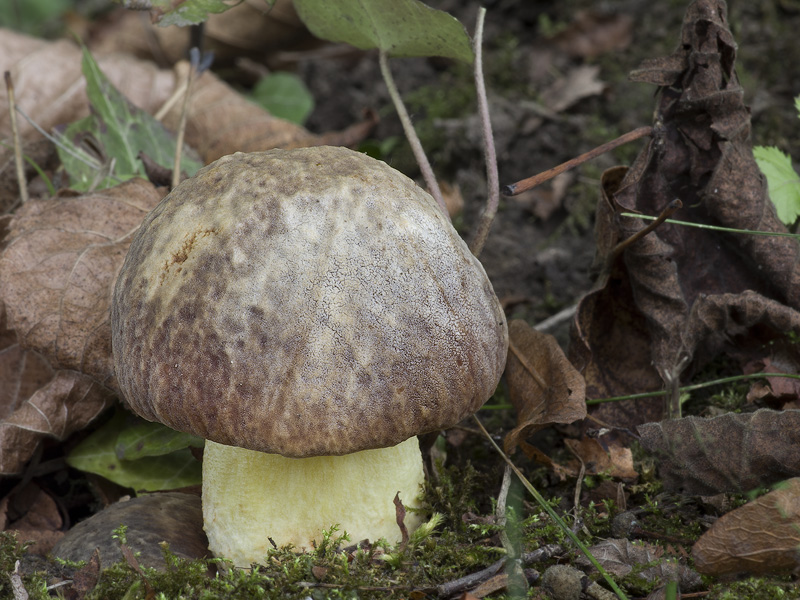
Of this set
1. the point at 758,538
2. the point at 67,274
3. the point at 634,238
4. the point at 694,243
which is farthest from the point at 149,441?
the point at 694,243

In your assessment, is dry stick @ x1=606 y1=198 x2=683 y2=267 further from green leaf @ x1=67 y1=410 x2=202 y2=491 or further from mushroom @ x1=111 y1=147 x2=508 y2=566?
green leaf @ x1=67 y1=410 x2=202 y2=491

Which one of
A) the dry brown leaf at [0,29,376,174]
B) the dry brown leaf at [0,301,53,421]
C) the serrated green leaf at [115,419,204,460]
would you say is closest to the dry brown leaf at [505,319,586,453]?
the serrated green leaf at [115,419,204,460]

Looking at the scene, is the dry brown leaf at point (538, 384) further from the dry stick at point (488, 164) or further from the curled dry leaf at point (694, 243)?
the dry stick at point (488, 164)

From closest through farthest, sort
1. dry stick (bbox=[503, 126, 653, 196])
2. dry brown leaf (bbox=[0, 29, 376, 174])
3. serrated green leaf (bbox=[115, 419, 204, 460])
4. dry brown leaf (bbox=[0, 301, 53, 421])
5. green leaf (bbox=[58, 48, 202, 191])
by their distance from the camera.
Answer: dry stick (bbox=[503, 126, 653, 196])
serrated green leaf (bbox=[115, 419, 204, 460])
dry brown leaf (bbox=[0, 301, 53, 421])
green leaf (bbox=[58, 48, 202, 191])
dry brown leaf (bbox=[0, 29, 376, 174])

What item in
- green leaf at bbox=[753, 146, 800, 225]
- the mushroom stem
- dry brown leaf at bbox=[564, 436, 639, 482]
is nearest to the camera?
the mushroom stem

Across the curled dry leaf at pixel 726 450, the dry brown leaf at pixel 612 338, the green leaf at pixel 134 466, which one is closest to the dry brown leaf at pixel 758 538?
the curled dry leaf at pixel 726 450

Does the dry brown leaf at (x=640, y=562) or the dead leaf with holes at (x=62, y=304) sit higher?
the dead leaf with holes at (x=62, y=304)
